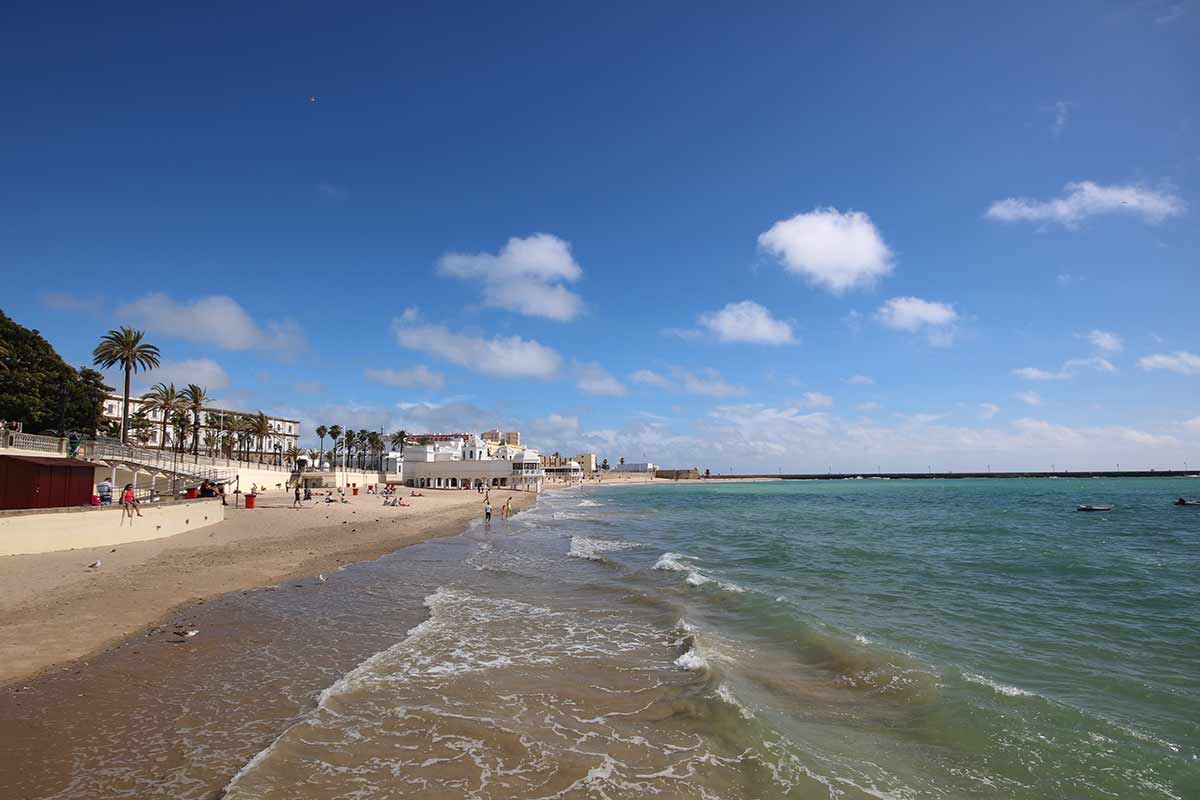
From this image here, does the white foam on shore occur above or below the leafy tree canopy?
below

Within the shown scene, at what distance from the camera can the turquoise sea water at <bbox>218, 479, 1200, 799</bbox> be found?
6.52 metres

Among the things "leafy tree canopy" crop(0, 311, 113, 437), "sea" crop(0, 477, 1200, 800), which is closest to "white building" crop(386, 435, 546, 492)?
"leafy tree canopy" crop(0, 311, 113, 437)

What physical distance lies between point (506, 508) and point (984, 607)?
32.4 meters

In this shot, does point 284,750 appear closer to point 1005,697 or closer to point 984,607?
point 1005,697

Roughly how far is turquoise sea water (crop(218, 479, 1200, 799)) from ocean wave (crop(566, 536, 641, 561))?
487 centimetres

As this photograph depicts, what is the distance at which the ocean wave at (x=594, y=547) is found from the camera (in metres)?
24.4

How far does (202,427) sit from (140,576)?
73399 mm

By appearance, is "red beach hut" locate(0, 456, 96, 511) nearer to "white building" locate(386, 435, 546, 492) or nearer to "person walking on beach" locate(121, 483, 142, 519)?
"person walking on beach" locate(121, 483, 142, 519)

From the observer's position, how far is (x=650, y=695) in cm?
895

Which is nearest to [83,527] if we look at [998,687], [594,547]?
[594,547]

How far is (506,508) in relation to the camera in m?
42.9

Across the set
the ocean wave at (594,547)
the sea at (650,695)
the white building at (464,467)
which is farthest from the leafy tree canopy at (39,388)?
the white building at (464,467)

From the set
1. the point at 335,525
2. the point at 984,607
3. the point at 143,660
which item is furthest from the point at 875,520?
the point at 143,660

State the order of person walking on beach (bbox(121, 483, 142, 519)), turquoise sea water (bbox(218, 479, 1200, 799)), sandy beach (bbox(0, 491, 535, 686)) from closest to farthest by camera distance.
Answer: turquoise sea water (bbox(218, 479, 1200, 799)) → sandy beach (bbox(0, 491, 535, 686)) → person walking on beach (bbox(121, 483, 142, 519))
